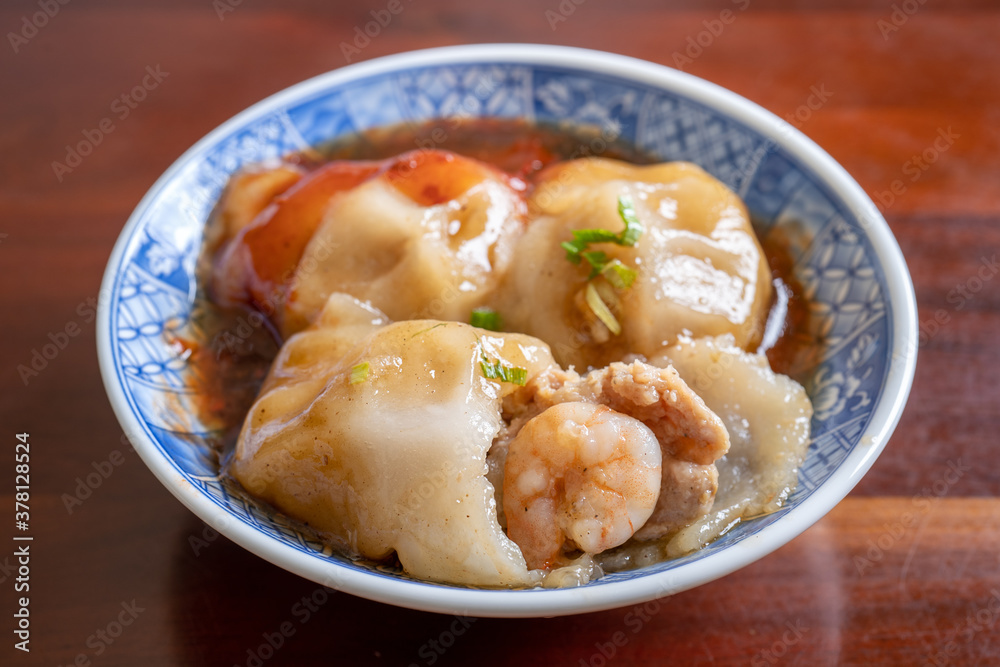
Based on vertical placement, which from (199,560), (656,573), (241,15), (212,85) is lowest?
(199,560)

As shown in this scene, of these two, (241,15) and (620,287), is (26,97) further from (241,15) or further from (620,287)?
(620,287)

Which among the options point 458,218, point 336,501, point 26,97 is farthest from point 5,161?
→ point 336,501

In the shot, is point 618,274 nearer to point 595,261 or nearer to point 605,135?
point 595,261

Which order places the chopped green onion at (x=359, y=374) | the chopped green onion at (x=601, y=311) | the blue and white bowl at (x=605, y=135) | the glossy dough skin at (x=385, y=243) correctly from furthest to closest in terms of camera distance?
1. the glossy dough skin at (x=385, y=243)
2. the chopped green onion at (x=601, y=311)
3. the chopped green onion at (x=359, y=374)
4. the blue and white bowl at (x=605, y=135)

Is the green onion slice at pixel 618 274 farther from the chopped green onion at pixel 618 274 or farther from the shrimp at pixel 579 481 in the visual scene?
the shrimp at pixel 579 481

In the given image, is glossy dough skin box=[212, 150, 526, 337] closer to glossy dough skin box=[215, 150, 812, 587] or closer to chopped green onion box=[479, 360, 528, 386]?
glossy dough skin box=[215, 150, 812, 587]

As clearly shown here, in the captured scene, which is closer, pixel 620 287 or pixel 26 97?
pixel 620 287

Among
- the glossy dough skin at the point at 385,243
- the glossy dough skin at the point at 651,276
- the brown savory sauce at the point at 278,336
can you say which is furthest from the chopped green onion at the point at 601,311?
the brown savory sauce at the point at 278,336
